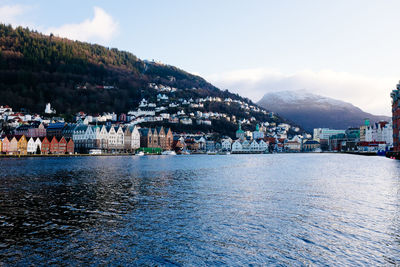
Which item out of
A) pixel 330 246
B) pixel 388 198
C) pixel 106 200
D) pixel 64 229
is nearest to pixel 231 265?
pixel 330 246

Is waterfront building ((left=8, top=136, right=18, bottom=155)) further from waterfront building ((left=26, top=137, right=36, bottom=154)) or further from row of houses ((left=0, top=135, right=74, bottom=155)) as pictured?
waterfront building ((left=26, top=137, right=36, bottom=154))

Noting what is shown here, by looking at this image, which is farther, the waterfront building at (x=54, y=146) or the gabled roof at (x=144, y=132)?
the gabled roof at (x=144, y=132)

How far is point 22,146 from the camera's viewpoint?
126 metres

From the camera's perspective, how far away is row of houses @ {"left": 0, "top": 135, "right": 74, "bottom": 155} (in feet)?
403

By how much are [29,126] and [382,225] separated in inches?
7384

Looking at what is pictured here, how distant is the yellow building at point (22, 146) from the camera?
125 metres

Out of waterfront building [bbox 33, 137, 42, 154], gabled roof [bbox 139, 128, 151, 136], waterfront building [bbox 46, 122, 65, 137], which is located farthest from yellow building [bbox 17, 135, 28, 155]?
gabled roof [bbox 139, 128, 151, 136]

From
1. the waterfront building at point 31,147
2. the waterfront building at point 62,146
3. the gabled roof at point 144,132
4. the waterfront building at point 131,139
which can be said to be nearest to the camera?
the waterfront building at point 31,147

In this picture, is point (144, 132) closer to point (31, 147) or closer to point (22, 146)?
point (31, 147)

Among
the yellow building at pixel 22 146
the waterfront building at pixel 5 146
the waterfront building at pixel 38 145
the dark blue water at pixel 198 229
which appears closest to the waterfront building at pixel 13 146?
the waterfront building at pixel 5 146

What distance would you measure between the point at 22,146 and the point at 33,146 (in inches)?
176

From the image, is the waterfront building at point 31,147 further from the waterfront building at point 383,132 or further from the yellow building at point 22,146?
the waterfront building at point 383,132

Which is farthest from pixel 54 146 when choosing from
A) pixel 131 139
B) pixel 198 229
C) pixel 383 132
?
pixel 383 132

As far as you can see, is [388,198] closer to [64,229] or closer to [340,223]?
[340,223]
